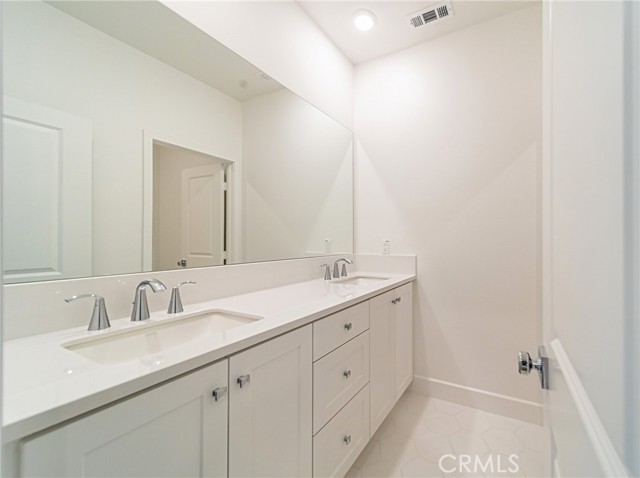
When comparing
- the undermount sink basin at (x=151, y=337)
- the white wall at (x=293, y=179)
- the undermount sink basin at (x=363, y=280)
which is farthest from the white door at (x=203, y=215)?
→ the undermount sink basin at (x=363, y=280)

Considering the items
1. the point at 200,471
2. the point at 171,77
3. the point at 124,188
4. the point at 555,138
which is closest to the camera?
the point at 555,138

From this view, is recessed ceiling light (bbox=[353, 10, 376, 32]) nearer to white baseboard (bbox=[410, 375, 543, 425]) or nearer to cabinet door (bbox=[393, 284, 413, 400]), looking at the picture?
cabinet door (bbox=[393, 284, 413, 400])

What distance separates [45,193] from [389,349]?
1640mm

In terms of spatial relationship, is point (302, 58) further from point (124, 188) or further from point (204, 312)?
point (204, 312)

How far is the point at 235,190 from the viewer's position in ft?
4.99

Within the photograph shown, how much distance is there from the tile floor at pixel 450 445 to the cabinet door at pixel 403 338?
192 mm

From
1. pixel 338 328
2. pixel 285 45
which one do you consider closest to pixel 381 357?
pixel 338 328

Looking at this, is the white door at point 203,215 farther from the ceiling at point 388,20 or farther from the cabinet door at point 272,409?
the ceiling at point 388,20

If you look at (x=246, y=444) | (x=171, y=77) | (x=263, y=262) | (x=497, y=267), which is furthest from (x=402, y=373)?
(x=171, y=77)

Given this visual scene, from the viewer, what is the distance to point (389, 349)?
1.71m

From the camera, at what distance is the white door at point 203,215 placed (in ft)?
4.18

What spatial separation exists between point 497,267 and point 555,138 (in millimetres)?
1522

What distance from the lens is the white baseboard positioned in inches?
70.4

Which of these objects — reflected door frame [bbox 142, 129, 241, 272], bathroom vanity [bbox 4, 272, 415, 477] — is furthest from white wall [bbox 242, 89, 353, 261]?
bathroom vanity [bbox 4, 272, 415, 477]
